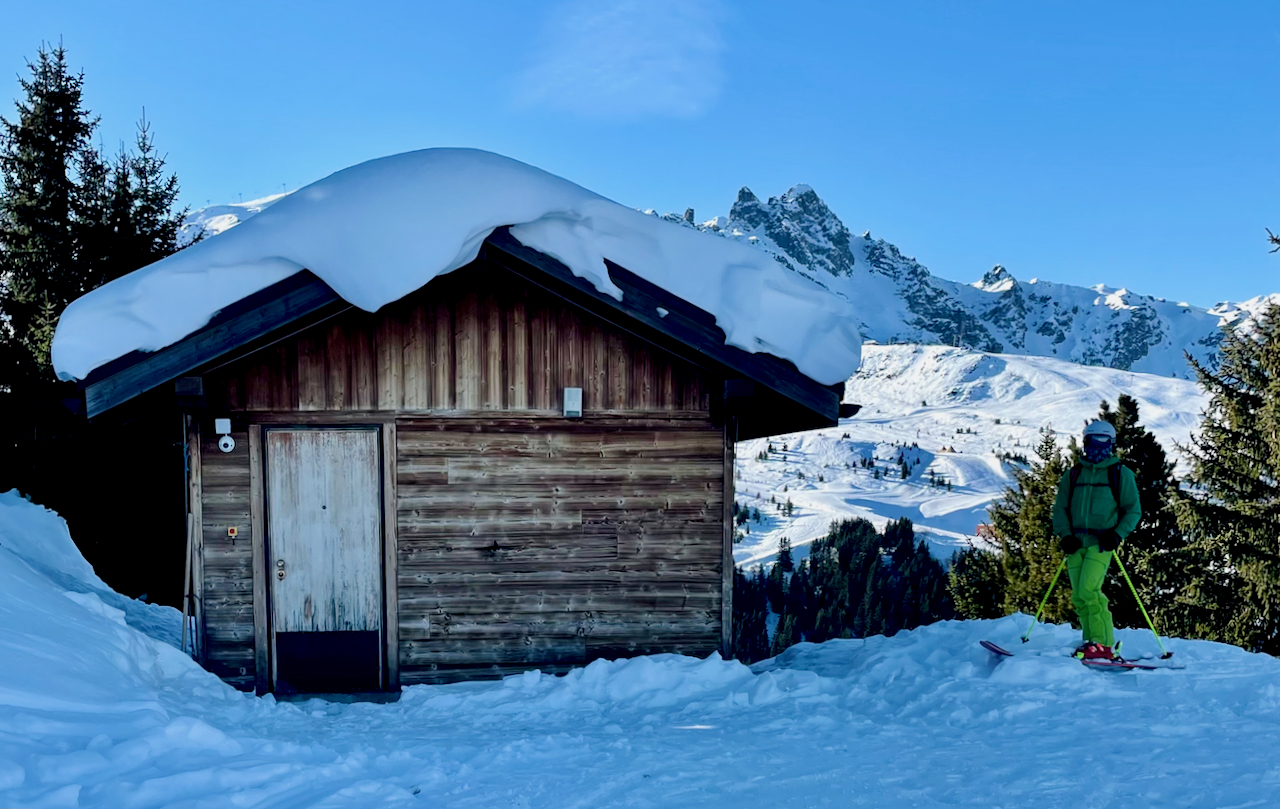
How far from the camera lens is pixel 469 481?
263 inches

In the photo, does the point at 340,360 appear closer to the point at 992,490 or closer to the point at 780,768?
the point at 780,768

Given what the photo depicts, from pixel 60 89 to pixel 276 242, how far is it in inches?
658

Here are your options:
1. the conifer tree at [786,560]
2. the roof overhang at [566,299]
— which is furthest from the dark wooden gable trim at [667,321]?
the conifer tree at [786,560]

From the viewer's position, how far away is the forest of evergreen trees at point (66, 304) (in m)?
13.6

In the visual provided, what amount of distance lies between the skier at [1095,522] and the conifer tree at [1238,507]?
587 inches

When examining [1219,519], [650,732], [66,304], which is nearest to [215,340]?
[650,732]

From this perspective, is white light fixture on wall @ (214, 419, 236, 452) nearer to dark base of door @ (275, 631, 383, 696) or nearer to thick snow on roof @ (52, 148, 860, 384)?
thick snow on roof @ (52, 148, 860, 384)

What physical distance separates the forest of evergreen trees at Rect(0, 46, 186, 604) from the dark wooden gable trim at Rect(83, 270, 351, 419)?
24.4ft

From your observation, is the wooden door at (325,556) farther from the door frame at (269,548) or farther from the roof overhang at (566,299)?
the roof overhang at (566,299)

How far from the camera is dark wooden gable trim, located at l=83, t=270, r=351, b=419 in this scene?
570 cm

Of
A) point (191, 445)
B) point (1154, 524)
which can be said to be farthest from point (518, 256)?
point (1154, 524)

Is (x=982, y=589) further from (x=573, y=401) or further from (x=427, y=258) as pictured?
(x=427, y=258)

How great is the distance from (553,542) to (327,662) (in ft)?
7.41

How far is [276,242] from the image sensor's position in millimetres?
5754
